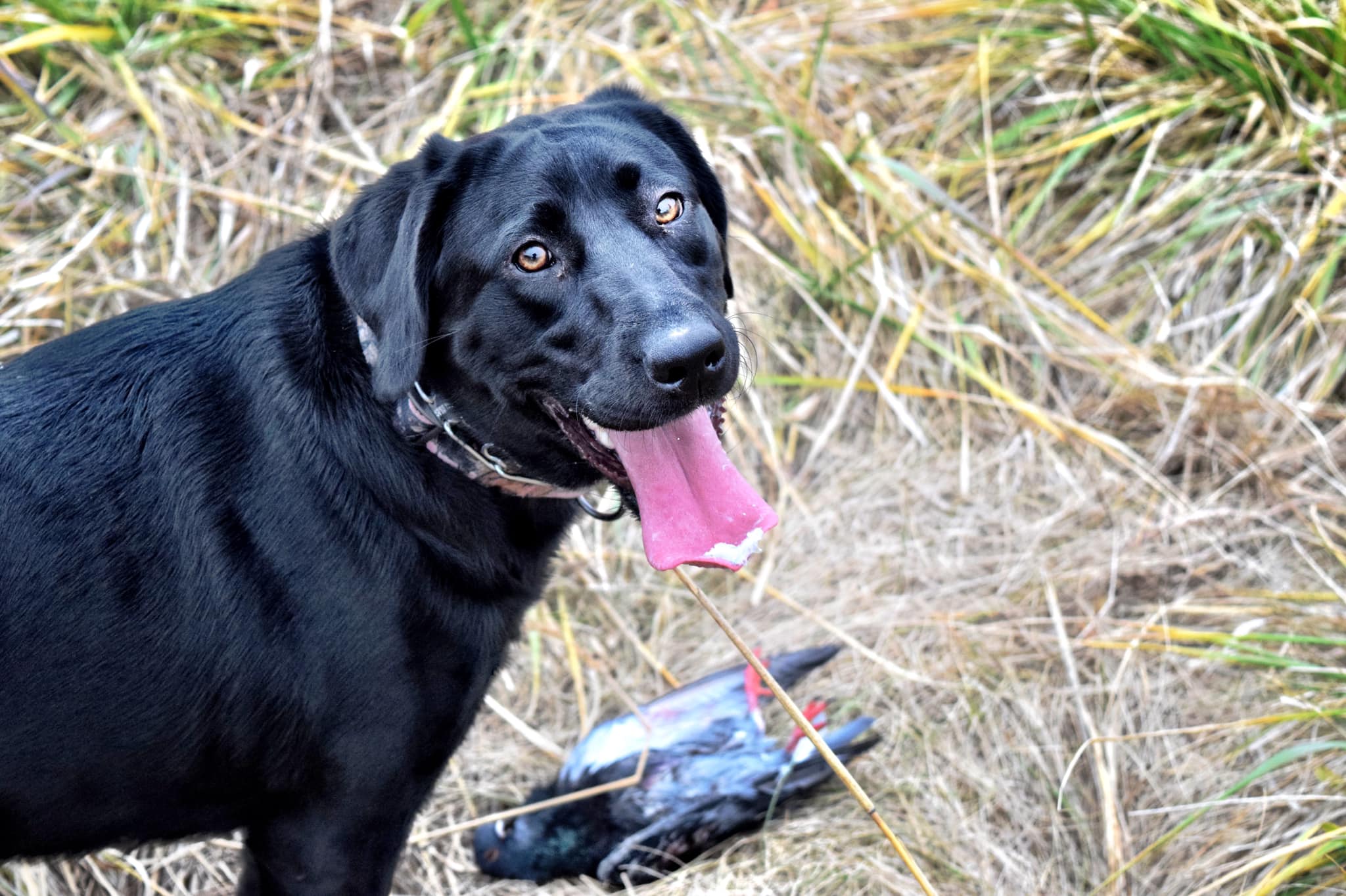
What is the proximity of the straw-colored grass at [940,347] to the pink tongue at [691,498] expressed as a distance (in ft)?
1.48

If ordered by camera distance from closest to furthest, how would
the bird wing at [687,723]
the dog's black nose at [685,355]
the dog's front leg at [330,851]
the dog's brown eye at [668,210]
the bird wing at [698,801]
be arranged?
the dog's black nose at [685,355] < the dog's front leg at [330,851] < the dog's brown eye at [668,210] < the bird wing at [698,801] < the bird wing at [687,723]

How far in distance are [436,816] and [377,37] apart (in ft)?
9.31

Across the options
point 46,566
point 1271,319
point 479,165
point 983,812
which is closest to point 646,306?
point 479,165

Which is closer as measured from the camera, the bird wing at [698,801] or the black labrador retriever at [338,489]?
the black labrador retriever at [338,489]

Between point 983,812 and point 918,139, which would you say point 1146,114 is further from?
point 983,812

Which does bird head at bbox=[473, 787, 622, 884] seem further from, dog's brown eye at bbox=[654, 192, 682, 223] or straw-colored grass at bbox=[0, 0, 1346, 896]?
dog's brown eye at bbox=[654, 192, 682, 223]

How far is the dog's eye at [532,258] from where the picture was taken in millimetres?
2125

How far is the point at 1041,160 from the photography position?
13.5 ft

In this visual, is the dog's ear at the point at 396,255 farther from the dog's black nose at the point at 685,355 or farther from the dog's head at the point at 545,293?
Answer: the dog's black nose at the point at 685,355

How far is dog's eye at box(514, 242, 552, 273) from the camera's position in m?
2.12

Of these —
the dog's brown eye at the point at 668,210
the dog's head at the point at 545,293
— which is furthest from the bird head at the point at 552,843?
the dog's brown eye at the point at 668,210

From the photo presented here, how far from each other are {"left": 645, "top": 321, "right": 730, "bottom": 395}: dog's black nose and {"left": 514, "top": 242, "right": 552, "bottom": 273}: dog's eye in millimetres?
282

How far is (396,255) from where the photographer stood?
2027 mm

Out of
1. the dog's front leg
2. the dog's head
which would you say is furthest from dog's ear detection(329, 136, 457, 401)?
the dog's front leg
